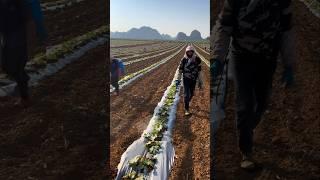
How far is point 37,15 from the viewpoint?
5.19 metres

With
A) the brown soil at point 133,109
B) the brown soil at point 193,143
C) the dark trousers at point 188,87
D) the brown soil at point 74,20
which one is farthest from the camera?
the dark trousers at point 188,87

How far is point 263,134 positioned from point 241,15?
1.62 meters

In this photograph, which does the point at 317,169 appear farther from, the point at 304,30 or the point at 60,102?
→ the point at 60,102

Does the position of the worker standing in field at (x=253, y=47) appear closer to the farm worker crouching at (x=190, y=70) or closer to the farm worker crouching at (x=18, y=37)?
the farm worker crouching at (x=18, y=37)

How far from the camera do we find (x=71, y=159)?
5121 millimetres

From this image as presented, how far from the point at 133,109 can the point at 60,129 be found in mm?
3170

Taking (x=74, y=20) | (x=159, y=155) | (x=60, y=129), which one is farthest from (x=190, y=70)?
(x=60, y=129)

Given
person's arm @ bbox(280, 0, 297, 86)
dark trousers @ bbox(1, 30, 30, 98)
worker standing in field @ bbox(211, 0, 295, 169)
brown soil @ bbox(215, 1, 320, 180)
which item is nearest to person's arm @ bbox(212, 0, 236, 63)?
worker standing in field @ bbox(211, 0, 295, 169)

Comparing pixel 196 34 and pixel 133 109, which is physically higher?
pixel 196 34

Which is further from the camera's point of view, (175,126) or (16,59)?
(175,126)

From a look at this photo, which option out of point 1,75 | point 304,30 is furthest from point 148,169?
point 304,30

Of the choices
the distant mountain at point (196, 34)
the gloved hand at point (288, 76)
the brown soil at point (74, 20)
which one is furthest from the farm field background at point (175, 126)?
the gloved hand at point (288, 76)

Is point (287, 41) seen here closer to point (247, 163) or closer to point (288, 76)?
point (288, 76)

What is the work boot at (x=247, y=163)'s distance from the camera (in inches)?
202
